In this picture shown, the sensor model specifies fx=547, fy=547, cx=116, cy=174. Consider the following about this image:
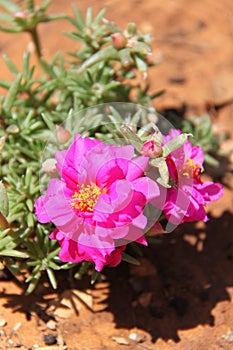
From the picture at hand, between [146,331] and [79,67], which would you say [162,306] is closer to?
[146,331]

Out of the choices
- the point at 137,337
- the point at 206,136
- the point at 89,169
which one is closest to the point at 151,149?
the point at 89,169

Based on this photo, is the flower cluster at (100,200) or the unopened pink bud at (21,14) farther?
the unopened pink bud at (21,14)

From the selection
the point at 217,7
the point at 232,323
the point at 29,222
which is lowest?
the point at 232,323

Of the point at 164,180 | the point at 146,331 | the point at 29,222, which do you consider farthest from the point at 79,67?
the point at 146,331

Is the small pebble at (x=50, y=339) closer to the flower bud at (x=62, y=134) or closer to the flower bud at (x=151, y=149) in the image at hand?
the flower bud at (x=62, y=134)

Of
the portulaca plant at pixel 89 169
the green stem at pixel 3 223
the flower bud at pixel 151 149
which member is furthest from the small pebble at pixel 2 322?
the flower bud at pixel 151 149

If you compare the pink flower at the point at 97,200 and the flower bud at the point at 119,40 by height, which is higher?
the flower bud at the point at 119,40

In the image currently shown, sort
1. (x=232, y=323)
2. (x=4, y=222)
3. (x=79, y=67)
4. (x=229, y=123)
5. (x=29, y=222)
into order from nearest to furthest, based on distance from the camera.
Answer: (x=4, y=222), (x=29, y=222), (x=232, y=323), (x=79, y=67), (x=229, y=123)
